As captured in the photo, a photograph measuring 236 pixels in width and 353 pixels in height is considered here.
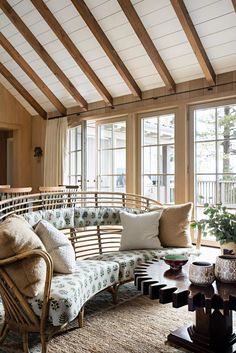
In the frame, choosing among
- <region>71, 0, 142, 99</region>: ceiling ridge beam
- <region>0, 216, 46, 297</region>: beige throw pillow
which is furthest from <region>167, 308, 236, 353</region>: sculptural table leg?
<region>71, 0, 142, 99</region>: ceiling ridge beam

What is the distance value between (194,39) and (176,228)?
A: 8.23 ft

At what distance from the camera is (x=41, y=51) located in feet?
18.7

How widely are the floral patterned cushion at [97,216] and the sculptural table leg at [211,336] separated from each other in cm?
144

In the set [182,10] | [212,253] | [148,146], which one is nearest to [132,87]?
[148,146]

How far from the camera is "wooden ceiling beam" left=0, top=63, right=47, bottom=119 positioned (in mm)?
6773

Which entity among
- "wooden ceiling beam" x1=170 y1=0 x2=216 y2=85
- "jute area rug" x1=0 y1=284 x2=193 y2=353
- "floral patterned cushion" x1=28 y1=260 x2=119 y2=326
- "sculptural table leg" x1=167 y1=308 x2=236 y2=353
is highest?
"wooden ceiling beam" x1=170 y1=0 x2=216 y2=85

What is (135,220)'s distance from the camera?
3.28 meters

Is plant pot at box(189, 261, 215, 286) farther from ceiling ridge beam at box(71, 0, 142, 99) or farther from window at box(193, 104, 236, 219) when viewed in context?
ceiling ridge beam at box(71, 0, 142, 99)

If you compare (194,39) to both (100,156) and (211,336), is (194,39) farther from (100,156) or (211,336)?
(211,336)

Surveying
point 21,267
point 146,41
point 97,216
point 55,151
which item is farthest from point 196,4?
point 55,151

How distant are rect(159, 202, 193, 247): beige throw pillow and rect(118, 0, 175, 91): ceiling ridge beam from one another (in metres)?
2.48

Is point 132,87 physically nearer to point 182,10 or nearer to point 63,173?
point 182,10

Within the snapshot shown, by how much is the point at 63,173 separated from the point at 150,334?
480cm

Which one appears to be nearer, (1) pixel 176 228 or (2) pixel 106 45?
(1) pixel 176 228
